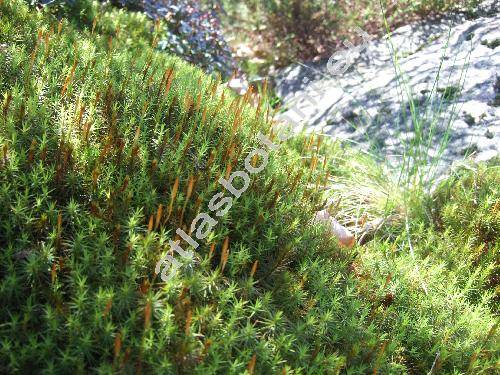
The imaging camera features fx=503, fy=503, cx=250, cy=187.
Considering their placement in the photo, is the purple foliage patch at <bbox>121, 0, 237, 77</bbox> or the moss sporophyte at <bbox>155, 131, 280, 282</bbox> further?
the purple foliage patch at <bbox>121, 0, 237, 77</bbox>

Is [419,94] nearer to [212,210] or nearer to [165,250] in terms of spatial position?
[212,210]

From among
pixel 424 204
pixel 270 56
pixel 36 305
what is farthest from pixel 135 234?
pixel 270 56

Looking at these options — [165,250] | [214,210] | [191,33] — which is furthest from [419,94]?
[165,250]

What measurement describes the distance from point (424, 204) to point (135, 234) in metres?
2.61

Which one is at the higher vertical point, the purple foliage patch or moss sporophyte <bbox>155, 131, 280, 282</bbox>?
the purple foliage patch

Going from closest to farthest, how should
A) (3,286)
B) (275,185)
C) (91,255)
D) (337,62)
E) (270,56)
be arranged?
(3,286), (91,255), (275,185), (337,62), (270,56)

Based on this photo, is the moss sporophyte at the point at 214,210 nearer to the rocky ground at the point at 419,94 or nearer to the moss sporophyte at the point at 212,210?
the moss sporophyte at the point at 212,210

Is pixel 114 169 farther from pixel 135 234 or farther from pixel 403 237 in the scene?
pixel 403 237

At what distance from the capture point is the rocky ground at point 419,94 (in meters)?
4.82

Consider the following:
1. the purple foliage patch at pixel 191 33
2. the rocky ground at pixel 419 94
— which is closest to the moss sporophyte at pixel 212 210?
the rocky ground at pixel 419 94

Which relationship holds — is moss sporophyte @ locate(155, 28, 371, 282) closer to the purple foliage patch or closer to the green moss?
the green moss

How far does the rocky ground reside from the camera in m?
4.82

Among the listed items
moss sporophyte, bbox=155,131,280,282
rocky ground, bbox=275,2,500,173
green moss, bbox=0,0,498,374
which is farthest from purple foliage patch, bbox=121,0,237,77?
moss sporophyte, bbox=155,131,280,282

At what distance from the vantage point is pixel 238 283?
9.09 ft
